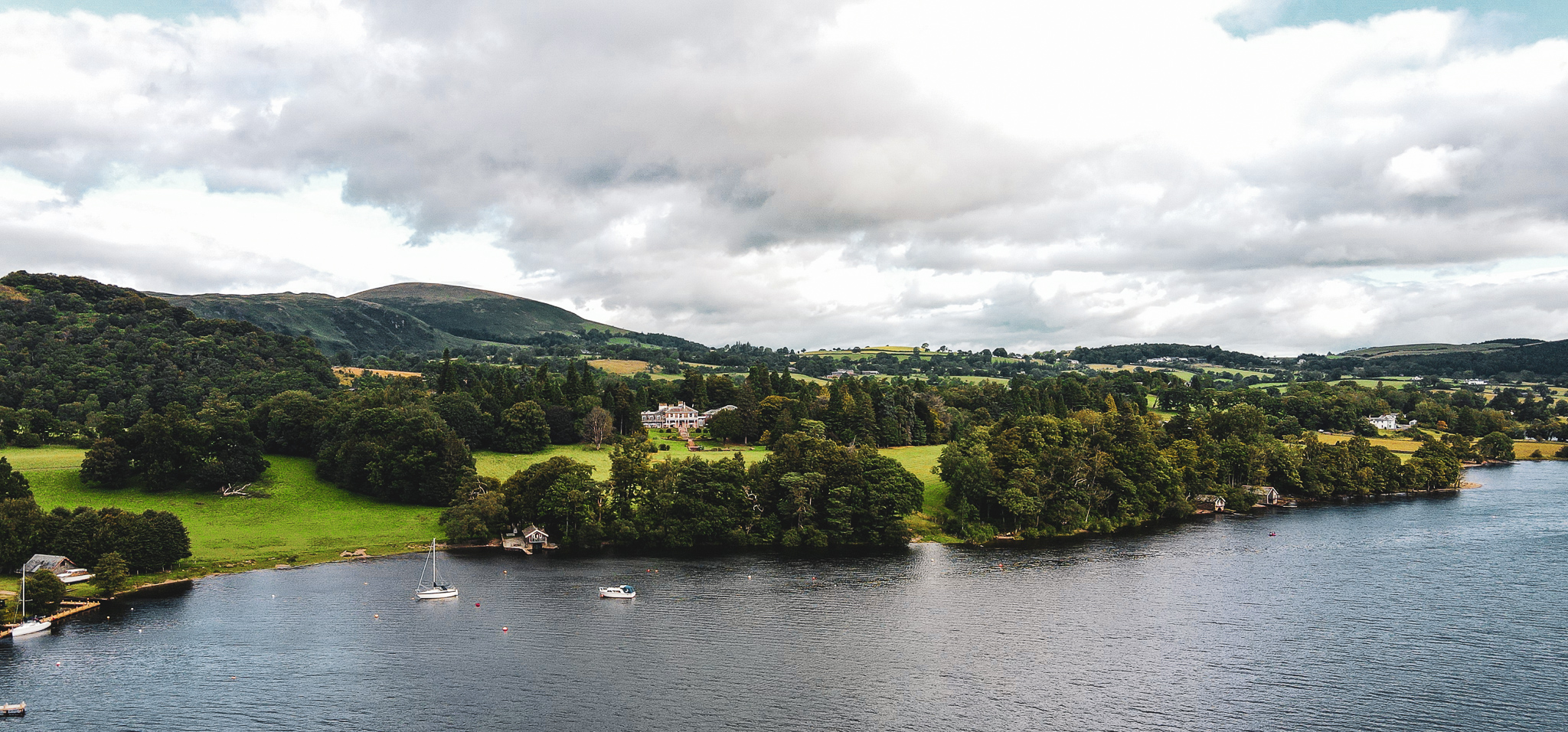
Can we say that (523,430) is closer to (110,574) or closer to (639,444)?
(639,444)

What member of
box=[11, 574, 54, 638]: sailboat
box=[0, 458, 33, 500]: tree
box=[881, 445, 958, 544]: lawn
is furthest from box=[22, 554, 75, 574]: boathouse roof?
box=[881, 445, 958, 544]: lawn

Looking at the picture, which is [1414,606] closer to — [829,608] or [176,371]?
[829,608]

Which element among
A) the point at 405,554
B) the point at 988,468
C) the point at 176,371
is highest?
the point at 176,371

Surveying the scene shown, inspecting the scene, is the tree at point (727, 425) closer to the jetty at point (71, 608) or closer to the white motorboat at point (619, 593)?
the white motorboat at point (619, 593)

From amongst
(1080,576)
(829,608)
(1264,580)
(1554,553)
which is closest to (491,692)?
(829,608)

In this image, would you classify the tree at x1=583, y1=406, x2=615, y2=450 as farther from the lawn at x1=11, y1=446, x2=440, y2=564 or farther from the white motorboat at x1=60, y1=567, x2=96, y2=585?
the white motorboat at x1=60, y1=567, x2=96, y2=585

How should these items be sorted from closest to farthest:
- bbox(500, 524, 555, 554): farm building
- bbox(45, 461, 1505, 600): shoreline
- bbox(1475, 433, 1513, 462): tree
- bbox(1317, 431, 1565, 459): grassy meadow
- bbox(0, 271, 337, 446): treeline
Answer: bbox(45, 461, 1505, 600): shoreline
bbox(500, 524, 555, 554): farm building
bbox(0, 271, 337, 446): treeline
bbox(1317, 431, 1565, 459): grassy meadow
bbox(1475, 433, 1513, 462): tree
